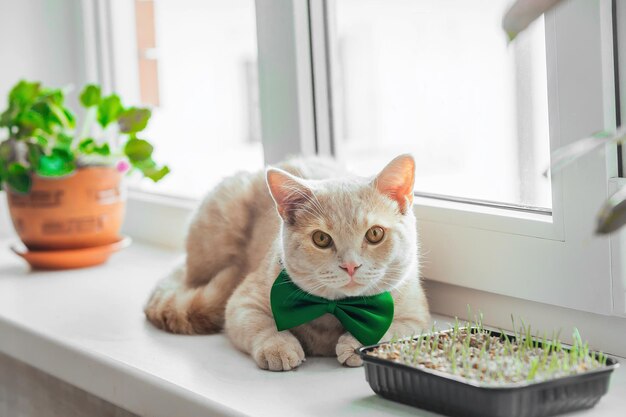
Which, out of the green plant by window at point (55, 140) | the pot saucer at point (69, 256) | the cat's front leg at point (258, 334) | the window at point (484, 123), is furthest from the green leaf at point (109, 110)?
the cat's front leg at point (258, 334)

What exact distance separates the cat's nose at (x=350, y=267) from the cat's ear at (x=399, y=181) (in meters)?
0.11

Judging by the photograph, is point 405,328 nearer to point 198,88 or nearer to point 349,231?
point 349,231

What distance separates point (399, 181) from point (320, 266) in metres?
0.15

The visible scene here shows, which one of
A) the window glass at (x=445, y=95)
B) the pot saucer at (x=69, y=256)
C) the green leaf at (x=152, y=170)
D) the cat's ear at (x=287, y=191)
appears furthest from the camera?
the pot saucer at (x=69, y=256)

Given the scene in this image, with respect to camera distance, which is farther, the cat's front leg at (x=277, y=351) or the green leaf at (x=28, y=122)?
the green leaf at (x=28, y=122)

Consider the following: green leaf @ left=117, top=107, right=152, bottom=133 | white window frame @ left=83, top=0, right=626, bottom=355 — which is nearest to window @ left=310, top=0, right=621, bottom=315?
white window frame @ left=83, top=0, right=626, bottom=355

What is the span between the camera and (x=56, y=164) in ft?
5.67

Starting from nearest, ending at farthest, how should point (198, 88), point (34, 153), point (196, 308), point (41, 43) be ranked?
point (196, 308) → point (34, 153) → point (198, 88) → point (41, 43)

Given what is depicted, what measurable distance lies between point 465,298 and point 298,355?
32 centimetres

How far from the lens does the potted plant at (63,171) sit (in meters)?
1.72

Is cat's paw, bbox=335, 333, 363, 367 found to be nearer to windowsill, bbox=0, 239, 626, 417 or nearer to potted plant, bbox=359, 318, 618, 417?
windowsill, bbox=0, 239, 626, 417

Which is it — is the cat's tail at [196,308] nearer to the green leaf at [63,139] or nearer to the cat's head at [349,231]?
the cat's head at [349,231]

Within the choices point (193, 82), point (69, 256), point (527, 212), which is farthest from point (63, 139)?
point (527, 212)

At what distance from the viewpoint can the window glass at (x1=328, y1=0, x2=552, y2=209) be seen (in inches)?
49.0
